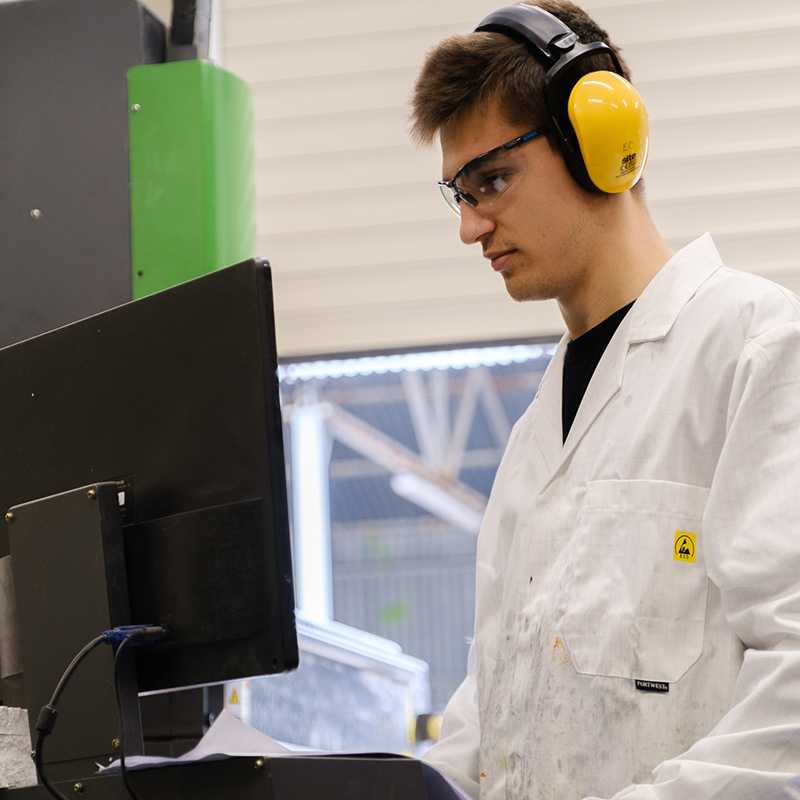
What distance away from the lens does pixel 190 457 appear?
1.17 metres

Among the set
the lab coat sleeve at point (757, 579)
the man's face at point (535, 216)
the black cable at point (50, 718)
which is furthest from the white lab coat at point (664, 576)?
the black cable at point (50, 718)

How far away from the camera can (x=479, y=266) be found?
2430 mm

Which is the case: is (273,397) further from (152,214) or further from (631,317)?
(152,214)

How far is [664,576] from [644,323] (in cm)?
33

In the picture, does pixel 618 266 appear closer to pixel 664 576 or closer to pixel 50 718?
pixel 664 576

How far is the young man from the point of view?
3.89 feet

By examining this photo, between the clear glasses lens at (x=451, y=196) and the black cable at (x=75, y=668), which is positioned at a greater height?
the clear glasses lens at (x=451, y=196)

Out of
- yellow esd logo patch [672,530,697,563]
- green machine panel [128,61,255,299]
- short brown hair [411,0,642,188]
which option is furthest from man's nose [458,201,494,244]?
green machine panel [128,61,255,299]

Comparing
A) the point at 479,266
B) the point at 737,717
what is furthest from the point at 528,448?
the point at 479,266

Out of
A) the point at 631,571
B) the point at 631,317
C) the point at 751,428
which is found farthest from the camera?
the point at 631,317

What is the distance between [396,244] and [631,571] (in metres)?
1.26

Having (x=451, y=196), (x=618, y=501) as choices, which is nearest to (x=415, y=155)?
(x=451, y=196)

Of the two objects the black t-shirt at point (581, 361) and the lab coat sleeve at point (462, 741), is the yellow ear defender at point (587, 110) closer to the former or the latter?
the black t-shirt at point (581, 361)

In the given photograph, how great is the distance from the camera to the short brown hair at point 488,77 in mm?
1549
